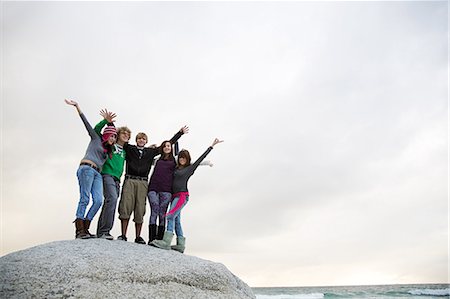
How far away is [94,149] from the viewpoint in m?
7.67

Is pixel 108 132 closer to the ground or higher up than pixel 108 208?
higher up

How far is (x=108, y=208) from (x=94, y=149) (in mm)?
Result: 1079

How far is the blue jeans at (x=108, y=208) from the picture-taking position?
7551mm

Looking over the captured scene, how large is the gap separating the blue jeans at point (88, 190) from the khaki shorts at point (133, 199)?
55cm

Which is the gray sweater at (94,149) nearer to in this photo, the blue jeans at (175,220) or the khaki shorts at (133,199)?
the khaki shorts at (133,199)

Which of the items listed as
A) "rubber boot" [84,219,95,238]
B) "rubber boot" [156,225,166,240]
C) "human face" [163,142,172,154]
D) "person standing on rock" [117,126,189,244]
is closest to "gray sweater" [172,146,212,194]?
"human face" [163,142,172,154]

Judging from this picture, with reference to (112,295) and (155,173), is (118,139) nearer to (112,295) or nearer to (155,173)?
(155,173)

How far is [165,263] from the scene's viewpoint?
22.0ft

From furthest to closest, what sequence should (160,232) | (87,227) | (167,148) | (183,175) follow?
(167,148) < (183,175) < (160,232) < (87,227)

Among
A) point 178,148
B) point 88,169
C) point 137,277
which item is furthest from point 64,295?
point 178,148

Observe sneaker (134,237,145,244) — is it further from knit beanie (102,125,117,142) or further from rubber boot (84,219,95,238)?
knit beanie (102,125,117,142)

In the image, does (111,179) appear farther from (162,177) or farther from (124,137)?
(162,177)

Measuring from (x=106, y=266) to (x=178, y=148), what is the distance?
3151 mm


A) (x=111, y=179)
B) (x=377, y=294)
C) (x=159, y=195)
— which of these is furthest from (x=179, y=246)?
(x=377, y=294)
